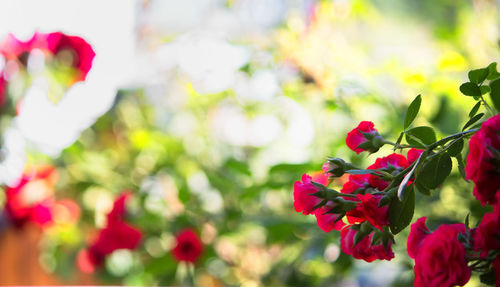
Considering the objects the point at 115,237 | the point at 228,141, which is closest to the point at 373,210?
the point at 115,237

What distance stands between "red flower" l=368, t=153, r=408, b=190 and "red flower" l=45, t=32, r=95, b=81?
765mm

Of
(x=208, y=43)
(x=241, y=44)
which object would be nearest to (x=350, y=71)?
(x=241, y=44)

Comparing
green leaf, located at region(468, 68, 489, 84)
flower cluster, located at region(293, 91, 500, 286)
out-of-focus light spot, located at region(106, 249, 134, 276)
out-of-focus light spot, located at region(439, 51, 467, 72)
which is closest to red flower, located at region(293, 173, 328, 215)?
flower cluster, located at region(293, 91, 500, 286)

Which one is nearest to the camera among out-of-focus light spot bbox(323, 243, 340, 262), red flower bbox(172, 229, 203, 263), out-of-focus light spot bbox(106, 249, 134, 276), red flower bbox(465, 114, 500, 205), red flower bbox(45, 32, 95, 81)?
red flower bbox(465, 114, 500, 205)

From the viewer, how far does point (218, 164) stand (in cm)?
116

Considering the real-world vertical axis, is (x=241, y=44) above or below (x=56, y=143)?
above

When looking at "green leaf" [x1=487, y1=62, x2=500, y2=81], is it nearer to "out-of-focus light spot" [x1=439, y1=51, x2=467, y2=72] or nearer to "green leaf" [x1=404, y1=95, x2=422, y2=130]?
"green leaf" [x1=404, y1=95, x2=422, y2=130]

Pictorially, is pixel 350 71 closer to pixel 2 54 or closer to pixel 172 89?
pixel 2 54

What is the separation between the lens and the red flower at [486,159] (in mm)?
258

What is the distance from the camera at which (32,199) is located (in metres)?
1.18

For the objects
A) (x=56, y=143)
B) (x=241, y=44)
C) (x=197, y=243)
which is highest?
(x=241, y=44)

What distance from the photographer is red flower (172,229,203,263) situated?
875 mm

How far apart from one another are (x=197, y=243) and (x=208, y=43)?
22.8 inches

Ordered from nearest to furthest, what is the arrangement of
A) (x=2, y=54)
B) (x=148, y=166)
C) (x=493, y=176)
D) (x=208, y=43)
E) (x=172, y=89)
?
(x=493, y=176) → (x=2, y=54) → (x=148, y=166) → (x=208, y=43) → (x=172, y=89)
